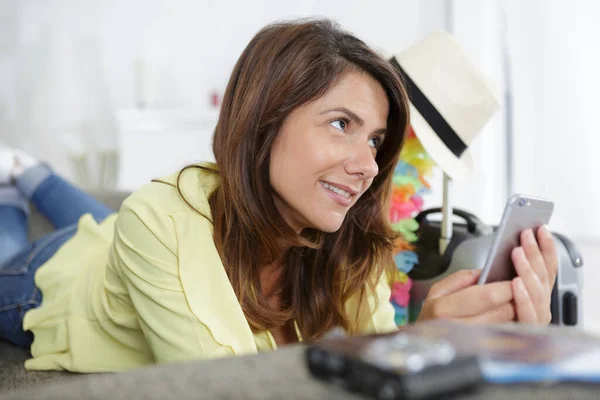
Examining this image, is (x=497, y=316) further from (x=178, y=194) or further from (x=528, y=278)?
(x=178, y=194)

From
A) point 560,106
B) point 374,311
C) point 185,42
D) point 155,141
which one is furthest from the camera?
point 185,42

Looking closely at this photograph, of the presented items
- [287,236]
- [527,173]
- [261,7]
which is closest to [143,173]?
[261,7]

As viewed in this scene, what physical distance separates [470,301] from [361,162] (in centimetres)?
32

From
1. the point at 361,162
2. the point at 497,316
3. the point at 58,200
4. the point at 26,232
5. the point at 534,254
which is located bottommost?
the point at 26,232

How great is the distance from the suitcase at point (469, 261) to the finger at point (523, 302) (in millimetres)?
520

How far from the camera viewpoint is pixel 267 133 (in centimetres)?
132

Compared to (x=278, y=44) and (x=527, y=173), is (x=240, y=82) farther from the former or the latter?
(x=527, y=173)

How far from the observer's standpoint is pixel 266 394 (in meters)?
0.45

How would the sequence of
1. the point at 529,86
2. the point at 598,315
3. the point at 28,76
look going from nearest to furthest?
the point at 598,315
the point at 529,86
the point at 28,76

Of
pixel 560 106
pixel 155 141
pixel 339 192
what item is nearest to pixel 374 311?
pixel 339 192

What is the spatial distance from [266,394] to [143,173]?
359 centimetres

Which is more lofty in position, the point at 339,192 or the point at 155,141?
the point at 339,192

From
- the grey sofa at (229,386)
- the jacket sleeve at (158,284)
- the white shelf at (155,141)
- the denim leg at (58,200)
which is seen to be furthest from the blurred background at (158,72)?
the grey sofa at (229,386)

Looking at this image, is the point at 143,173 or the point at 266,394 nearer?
the point at 266,394
